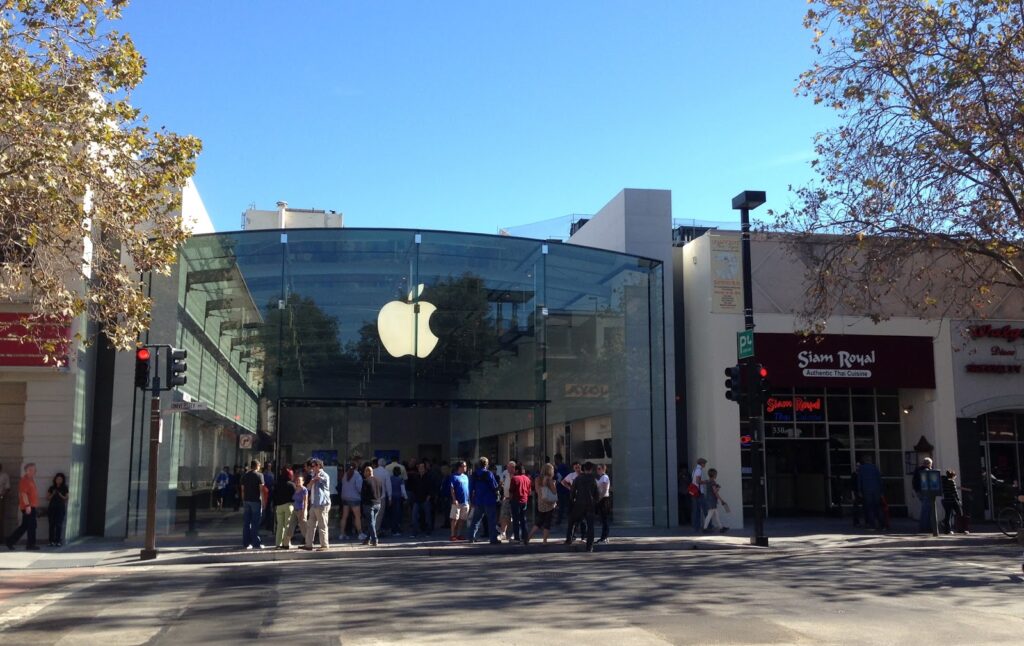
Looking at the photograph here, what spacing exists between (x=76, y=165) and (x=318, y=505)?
834cm

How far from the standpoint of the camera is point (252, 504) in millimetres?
18781

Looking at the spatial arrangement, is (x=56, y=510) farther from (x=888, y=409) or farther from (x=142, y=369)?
(x=888, y=409)

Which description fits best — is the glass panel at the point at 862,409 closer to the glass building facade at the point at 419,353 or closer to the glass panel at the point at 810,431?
the glass panel at the point at 810,431

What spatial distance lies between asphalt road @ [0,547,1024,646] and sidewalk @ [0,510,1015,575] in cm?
134

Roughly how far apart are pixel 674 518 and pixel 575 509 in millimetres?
6877

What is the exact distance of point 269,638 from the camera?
30.3 ft

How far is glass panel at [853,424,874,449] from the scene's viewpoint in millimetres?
27234

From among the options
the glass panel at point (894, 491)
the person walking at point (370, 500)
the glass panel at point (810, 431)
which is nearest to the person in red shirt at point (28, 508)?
the person walking at point (370, 500)

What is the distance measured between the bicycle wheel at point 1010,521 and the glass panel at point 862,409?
630 centimetres

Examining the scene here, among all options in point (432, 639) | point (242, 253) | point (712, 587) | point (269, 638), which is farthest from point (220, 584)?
point (242, 253)

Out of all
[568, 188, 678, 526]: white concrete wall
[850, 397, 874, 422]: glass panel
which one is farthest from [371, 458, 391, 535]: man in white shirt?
[850, 397, 874, 422]: glass panel

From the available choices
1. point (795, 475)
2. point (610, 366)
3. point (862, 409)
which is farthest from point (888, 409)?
point (610, 366)

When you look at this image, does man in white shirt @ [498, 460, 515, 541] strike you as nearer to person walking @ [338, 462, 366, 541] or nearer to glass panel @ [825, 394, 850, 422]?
person walking @ [338, 462, 366, 541]

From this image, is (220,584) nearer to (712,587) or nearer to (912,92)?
(712,587)
